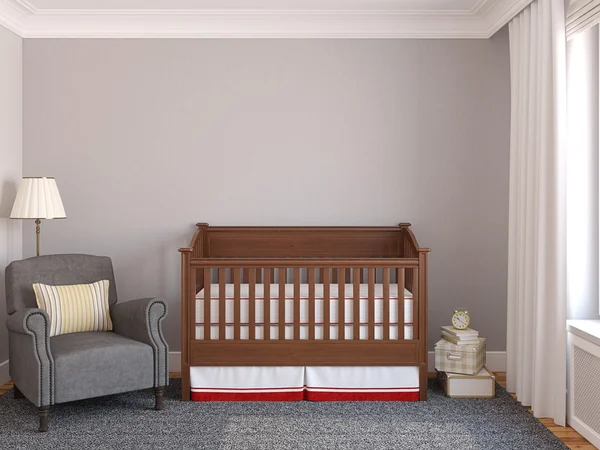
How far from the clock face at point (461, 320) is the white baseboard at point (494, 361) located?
45 centimetres

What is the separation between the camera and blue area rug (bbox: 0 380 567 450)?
2701mm

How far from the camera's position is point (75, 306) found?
330 centimetres

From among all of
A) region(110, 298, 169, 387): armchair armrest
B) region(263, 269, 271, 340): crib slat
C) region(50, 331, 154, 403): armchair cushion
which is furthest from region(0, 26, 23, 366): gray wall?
region(263, 269, 271, 340): crib slat

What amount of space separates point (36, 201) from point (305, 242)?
163cm

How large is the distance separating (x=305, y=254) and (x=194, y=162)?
935 mm

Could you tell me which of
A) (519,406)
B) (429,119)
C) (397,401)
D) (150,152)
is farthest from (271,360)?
(429,119)

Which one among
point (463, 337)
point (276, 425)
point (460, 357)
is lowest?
point (276, 425)

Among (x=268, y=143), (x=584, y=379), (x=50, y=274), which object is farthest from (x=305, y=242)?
(x=584, y=379)

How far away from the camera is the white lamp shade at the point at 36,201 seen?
3430mm

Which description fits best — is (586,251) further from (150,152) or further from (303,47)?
(150,152)

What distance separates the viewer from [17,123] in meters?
3.80

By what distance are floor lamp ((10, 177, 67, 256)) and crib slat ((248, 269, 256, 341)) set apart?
4.01 feet

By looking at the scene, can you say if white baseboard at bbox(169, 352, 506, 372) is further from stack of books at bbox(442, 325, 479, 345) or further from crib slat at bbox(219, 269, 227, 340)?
crib slat at bbox(219, 269, 227, 340)

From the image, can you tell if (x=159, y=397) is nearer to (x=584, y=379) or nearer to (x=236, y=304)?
(x=236, y=304)
